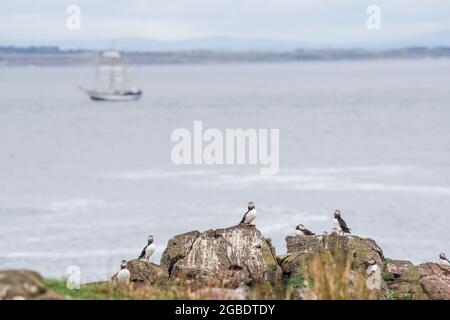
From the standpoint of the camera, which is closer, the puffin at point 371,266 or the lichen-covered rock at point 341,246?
the puffin at point 371,266

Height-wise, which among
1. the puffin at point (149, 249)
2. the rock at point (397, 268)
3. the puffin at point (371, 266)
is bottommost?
the rock at point (397, 268)

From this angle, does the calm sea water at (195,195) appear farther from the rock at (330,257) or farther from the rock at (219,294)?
the rock at (219,294)

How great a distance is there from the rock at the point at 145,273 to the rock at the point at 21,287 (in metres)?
9.30

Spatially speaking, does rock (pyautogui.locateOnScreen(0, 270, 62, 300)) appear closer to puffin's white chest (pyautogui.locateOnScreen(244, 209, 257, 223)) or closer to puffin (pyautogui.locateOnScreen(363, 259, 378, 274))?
puffin's white chest (pyautogui.locateOnScreen(244, 209, 257, 223))

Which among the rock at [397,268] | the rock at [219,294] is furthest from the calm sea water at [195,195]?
the rock at [219,294]

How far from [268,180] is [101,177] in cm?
1603

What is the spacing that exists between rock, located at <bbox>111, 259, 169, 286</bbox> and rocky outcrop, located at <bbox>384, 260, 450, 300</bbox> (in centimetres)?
536

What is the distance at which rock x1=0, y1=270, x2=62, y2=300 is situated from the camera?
18438mm

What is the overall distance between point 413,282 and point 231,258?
474 cm

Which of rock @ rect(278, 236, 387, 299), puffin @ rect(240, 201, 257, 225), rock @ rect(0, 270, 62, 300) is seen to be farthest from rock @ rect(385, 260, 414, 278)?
rock @ rect(0, 270, 62, 300)

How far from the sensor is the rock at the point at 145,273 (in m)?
28.1
